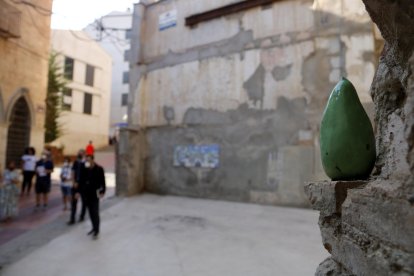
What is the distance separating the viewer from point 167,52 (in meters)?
10.0

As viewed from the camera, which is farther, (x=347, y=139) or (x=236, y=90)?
(x=236, y=90)

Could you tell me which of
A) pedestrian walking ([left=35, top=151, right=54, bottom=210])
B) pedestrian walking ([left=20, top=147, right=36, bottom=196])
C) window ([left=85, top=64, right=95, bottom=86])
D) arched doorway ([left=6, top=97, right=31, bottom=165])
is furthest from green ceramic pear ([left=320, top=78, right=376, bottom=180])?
window ([left=85, top=64, right=95, bottom=86])

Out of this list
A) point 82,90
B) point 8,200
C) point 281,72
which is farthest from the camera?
point 82,90

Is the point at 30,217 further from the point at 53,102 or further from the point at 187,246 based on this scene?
the point at 53,102

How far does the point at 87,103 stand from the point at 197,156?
772 inches

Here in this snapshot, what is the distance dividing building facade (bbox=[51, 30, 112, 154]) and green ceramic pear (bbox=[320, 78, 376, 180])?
23189 millimetres

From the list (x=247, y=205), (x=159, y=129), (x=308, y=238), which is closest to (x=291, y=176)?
(x=247, y=205)

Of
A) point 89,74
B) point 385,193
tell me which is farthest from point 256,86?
point 89,74

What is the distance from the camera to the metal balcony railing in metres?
9.84

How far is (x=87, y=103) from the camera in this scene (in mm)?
26094

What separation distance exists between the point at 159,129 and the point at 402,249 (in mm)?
8967

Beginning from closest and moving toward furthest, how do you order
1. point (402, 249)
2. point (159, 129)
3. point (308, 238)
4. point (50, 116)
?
1. point (402, 249)
2. point (308, 238)
3. point (159, 129)
4. point (50, 116)

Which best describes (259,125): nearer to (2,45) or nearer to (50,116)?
(2,45)

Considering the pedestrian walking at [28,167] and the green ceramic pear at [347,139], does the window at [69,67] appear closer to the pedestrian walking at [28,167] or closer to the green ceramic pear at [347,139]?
the pedestrian walking at [28,167]
